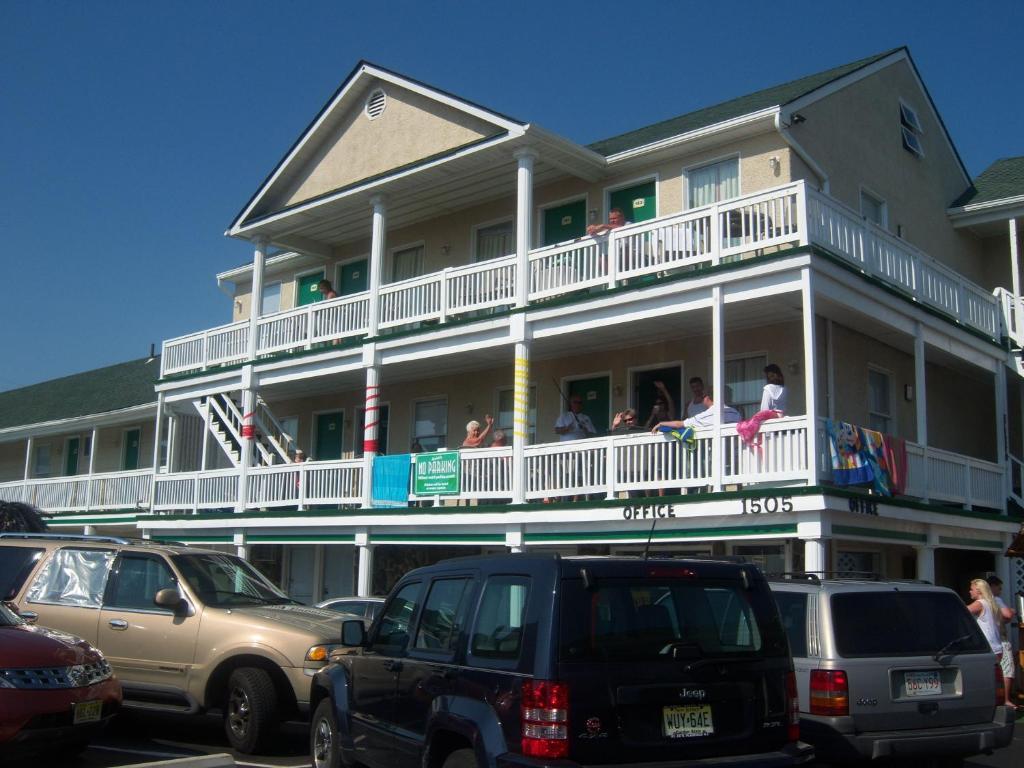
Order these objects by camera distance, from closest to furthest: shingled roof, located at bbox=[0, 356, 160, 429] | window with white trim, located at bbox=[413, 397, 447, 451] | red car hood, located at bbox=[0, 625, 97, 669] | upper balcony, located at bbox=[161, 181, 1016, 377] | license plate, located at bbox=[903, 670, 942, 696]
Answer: red car hood, located at bbox=[0, 625, 97, 669] → license plate, located at bbox=[903, 670, 942, 696] → upper balcony, located at bbox=[161, 181, 1016, 377] → window with white trim, located at bbox=[413, 397, 447, 451] → shingled roof, located at bbox=[0, 356, 160, 429]

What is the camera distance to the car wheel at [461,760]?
5945 mm

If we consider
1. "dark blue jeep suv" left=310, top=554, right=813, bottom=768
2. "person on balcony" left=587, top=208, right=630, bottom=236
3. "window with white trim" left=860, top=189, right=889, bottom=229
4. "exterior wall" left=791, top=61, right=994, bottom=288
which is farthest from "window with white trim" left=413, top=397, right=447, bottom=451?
"dark blue jeep suv" left=310, top=554, right=813, bottom=768

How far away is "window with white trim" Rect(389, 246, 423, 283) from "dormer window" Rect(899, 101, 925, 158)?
32.7ft

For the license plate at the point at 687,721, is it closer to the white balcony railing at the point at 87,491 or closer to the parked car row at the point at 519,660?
the parked car row at the point at 519,660

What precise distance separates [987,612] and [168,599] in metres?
9.19

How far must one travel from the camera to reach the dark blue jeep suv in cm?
555

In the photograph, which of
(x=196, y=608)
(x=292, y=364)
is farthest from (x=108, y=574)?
(x=292, y=364)

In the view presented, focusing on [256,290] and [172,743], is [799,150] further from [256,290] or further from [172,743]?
[172,743]

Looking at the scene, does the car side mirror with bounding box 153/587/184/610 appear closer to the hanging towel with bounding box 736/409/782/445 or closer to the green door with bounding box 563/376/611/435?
the hanging towel with bounding box 736/409/782/445

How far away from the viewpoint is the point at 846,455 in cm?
1399

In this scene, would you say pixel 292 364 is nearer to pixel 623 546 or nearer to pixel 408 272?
pixel 408 272

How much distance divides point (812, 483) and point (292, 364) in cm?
1169

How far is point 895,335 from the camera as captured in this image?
1798 cm

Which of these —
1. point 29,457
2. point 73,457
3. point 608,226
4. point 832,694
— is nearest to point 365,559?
point 608,226
